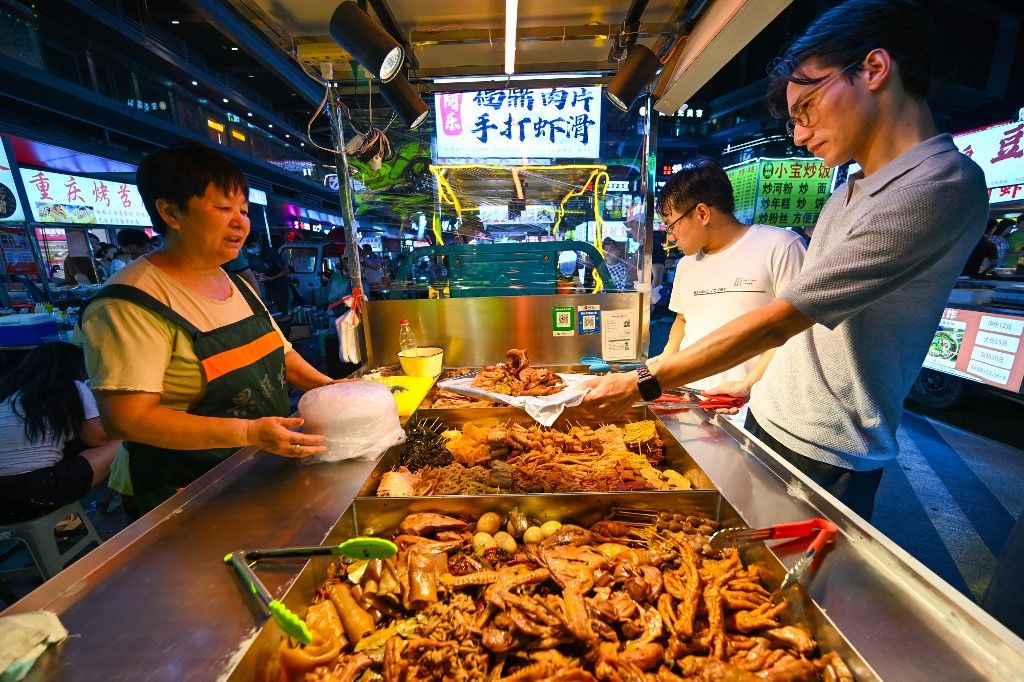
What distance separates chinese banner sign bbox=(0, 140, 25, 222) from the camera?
7617 mm

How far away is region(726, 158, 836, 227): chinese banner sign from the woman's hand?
11.0 meters

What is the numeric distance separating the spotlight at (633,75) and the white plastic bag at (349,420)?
250 cm

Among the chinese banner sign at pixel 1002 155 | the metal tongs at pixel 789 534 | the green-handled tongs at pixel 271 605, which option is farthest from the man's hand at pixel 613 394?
the chinese banner sign at pixel 1002 155

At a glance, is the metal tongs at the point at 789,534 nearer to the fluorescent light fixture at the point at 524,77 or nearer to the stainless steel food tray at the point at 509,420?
the stainless steel food tray at the point at 509,420

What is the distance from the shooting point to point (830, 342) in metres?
1.67

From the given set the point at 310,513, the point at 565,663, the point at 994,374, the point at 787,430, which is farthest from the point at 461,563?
the point at 994,374

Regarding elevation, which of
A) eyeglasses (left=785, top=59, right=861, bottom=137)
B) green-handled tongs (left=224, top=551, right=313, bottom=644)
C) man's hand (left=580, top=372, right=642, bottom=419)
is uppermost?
eyeglasses (left=785, top=59, right=861, bottom=137)

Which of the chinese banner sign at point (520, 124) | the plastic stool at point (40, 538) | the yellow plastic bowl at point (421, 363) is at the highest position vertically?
the chinese banner sign at point (520, 124)

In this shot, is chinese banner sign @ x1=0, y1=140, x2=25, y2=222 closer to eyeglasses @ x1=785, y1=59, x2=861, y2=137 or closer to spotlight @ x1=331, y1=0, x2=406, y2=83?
spotlight @ x1=331, y1=0, x2=406, y2=83

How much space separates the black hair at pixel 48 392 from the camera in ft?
9.19

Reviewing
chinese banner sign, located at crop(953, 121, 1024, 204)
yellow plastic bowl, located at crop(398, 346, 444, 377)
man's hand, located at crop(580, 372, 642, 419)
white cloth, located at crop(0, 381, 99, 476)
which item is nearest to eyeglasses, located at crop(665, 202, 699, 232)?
man's hand, located at crop(580, 372, 642, 419)

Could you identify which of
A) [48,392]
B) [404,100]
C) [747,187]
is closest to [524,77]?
[404,100]

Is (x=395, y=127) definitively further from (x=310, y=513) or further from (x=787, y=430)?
(x=787, y=430)

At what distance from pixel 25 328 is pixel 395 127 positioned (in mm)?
5843
